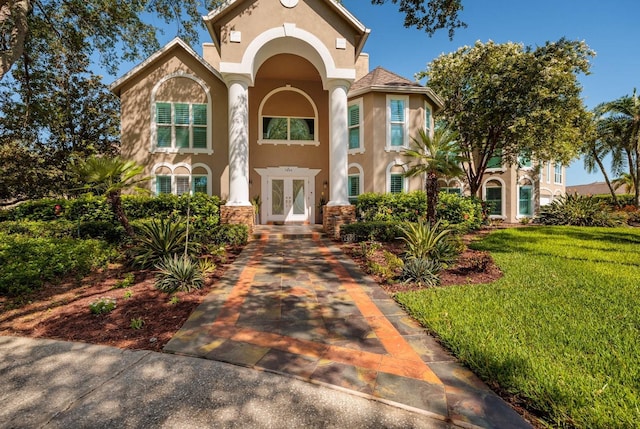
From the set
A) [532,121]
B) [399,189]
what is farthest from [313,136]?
[532,121]

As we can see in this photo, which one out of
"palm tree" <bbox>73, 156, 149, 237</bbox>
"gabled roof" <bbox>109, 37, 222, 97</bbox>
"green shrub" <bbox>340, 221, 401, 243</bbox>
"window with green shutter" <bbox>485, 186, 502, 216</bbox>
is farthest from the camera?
"window with green shutter" <bbox>485, 186, 502, 216</bbox>

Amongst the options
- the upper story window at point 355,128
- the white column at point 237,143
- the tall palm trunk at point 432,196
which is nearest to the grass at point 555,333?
the tall palm trunk at point 432,196

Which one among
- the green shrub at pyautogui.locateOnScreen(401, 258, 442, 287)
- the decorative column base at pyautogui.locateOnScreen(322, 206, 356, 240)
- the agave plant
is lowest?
the green shrub at pyautogui.locateOnScreen(401, 258, 442, 287)

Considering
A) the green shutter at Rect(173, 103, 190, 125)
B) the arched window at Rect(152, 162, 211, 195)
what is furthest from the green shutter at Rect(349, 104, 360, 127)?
→ the green shutter at Rect(173, 103, 190, 125)

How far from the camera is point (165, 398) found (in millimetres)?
2521

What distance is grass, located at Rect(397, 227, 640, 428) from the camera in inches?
93.2

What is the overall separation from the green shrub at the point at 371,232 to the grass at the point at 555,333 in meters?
3.63

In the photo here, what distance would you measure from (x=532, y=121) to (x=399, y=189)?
735 centimetres

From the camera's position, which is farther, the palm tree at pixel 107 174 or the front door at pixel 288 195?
the front door at pixel 288 195

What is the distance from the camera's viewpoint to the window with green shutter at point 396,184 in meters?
15.1

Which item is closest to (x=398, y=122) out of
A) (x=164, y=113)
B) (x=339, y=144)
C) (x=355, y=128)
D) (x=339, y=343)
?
(x=355, y=128)

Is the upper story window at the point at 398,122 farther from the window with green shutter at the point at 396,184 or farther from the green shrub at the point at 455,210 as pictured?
the green shrub at the point at 455,210

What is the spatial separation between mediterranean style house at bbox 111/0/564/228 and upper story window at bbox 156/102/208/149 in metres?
0.05

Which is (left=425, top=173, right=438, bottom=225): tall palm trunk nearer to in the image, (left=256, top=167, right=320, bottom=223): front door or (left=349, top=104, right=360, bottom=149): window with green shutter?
(left=349, top=104, right=360, bottom=149): window with green shutter
